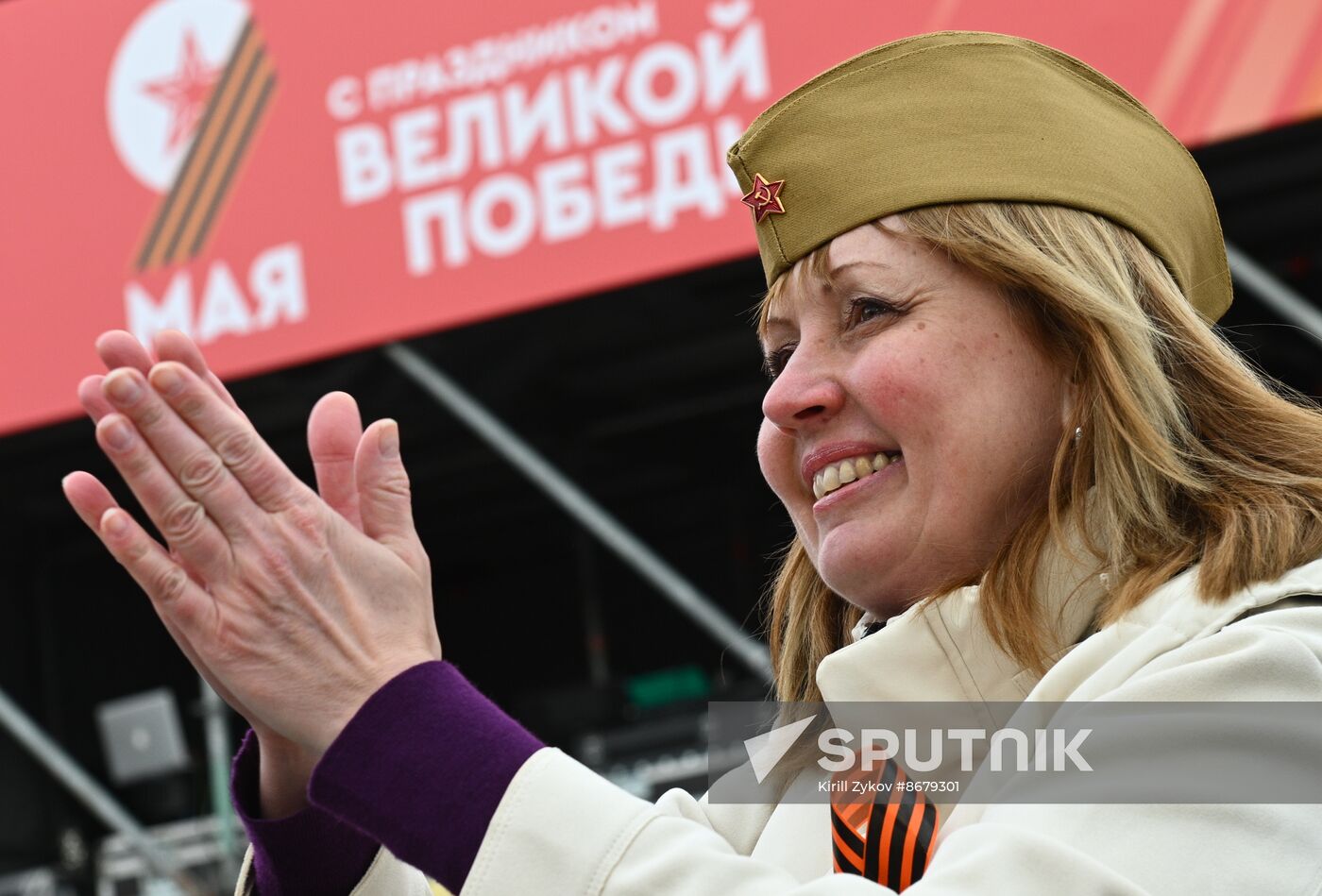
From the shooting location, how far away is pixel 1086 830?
102 cm

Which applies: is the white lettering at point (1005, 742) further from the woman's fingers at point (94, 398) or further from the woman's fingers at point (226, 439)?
the woman's fingers at point (94, 398)

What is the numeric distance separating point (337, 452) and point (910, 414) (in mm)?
477

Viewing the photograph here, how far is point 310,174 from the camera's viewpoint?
5109mm

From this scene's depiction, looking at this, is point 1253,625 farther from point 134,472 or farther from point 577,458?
point 577,458

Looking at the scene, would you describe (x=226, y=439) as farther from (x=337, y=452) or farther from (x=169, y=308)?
(x=169, y=308)

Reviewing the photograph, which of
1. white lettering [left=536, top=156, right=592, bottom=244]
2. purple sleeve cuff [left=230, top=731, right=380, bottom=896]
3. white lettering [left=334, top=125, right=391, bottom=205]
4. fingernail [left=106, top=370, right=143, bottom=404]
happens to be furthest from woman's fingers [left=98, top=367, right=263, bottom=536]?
white lettering [left=334, top=125, right=391, bottom=205]

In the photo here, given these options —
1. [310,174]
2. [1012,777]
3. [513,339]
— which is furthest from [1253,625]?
[513,339]

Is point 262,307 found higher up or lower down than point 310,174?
lower down

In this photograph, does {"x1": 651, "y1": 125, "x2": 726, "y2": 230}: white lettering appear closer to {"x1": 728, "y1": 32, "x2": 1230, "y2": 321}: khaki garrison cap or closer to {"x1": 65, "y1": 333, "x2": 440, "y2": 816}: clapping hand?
{"x1": 728, "y1": 32, "x2": 1230, "y2": 321}: khaki garrison cap

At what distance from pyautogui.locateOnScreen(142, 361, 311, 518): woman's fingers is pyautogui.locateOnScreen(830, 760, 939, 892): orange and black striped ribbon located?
0.48m

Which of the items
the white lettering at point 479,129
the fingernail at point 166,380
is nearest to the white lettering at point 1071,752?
the fingernail at point 166,380

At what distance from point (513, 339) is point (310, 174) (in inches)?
65.3

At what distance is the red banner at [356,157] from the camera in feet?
15.4

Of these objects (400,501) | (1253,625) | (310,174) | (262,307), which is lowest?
(262,307)
